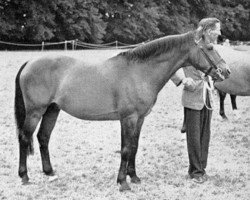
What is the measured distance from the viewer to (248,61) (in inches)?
357

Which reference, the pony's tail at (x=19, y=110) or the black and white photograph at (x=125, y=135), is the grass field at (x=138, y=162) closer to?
the black and white photograph at (x=125, y=135)

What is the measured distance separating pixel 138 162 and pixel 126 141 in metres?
1.51

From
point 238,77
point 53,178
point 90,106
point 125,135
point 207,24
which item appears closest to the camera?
point 207,24

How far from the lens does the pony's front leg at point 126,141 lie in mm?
5223

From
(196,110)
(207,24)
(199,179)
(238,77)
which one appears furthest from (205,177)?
(238,77)

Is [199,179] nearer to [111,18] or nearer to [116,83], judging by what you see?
[116,83]

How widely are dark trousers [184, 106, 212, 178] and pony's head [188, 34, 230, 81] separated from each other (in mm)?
695

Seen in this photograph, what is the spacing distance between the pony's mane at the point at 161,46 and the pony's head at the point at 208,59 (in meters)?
0.12

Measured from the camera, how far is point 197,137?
18.6 ft

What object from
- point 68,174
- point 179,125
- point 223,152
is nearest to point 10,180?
point 68,174

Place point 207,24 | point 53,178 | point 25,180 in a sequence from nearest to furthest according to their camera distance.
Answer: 1. point 207,24
2. point 25,180
3. point 53,178

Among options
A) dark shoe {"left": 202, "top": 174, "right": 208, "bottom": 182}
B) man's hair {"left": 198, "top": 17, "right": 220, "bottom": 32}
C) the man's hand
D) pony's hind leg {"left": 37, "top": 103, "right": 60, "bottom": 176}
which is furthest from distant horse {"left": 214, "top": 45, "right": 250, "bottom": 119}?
pony's hind leg {"left": 37, "top": 103, "right": 60, "bottom": 176}

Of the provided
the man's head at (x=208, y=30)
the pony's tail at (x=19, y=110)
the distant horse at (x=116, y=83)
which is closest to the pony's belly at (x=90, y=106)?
the distant horse at (x=116, y=83)

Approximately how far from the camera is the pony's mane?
17.2 ft
